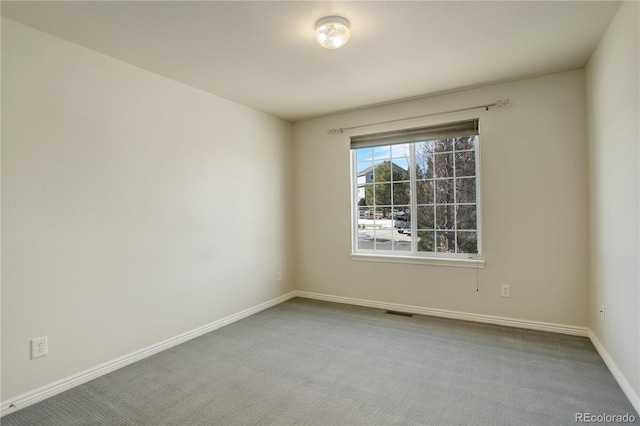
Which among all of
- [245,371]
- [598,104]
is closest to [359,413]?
[245,371]

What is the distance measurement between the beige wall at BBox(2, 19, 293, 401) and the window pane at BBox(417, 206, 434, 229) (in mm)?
1985

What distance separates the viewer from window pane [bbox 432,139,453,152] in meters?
3.53

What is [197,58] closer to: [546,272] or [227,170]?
[227,170]

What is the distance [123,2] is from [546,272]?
3.80 m

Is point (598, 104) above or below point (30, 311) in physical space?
above

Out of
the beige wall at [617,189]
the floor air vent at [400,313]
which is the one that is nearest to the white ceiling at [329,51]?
the beige wall at [617,189]

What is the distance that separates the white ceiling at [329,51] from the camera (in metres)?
1.95

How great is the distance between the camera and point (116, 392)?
83.7 inches

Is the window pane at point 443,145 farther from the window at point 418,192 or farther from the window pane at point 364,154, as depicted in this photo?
the window pane at point 364,154

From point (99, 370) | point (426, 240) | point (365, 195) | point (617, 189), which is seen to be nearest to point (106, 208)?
point (99, 370)

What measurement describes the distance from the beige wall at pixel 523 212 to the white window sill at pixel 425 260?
5cm

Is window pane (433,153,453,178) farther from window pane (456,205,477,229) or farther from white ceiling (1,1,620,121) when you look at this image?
white ceiling (1,1,620,121)

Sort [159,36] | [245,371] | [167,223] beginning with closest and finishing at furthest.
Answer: [159,36]
[245,371]
[167,223]

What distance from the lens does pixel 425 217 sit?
3.65m
